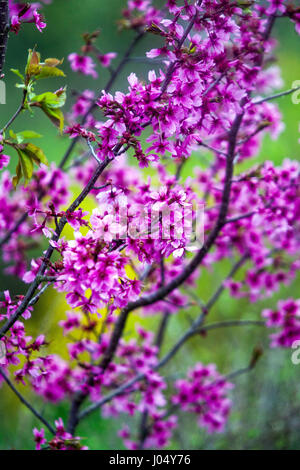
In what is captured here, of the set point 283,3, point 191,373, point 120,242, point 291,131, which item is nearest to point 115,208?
point 120,242

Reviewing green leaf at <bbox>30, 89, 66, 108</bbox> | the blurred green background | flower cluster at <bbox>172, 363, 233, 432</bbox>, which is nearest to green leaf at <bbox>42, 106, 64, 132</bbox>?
green leaf at <bbox>30, 89, 66, 108</bbox>

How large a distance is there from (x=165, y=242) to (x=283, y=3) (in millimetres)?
1135

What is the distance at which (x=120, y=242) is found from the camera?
1.36 meters

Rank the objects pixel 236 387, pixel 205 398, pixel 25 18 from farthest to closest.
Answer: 1. pixel 236 387
2. pixel 205 398
3. pixel 25 18

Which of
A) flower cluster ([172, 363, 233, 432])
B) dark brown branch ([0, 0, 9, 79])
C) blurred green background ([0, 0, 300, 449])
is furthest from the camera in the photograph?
blurred green background ([0, 0, 300, 449])

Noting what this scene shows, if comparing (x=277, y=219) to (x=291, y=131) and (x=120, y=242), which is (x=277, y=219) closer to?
(x=120, y=242)

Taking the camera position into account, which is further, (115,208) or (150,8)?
(150,8)

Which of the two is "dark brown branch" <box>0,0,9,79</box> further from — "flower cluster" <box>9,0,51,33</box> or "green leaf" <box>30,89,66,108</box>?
"green leaf" <box>30,89,66,108</box>

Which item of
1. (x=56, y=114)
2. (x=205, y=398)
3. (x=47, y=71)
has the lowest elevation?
(x=205, y=398)

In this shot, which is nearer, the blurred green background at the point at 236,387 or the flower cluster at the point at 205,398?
the flower cluster at the point at 205,398

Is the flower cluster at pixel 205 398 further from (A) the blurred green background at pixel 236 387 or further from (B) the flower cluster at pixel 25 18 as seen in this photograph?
(B) the flower cluster at pixel 25 18

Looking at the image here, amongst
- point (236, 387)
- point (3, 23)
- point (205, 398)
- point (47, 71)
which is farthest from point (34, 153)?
point (236, 387)

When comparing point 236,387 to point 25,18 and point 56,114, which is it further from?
point 25,18

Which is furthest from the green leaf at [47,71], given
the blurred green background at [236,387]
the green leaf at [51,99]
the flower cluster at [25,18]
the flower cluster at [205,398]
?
the flower cluster at [205,398]
